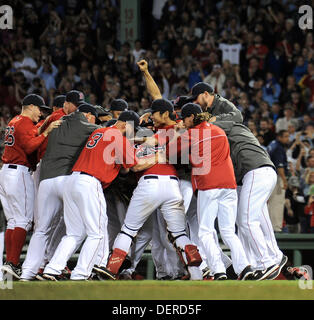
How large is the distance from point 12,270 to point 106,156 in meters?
1.61

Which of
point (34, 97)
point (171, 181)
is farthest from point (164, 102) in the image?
point (34, 97)

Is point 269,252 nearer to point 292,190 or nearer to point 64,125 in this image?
point 64,125

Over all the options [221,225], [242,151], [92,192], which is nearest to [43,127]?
[92,192]

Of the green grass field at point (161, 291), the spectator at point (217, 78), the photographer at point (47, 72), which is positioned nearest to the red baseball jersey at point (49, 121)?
the green grass field at point (161, 291)

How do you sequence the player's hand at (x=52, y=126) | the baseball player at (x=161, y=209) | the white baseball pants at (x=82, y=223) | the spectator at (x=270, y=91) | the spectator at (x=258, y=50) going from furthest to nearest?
the spectator at (x=258, y=50) < the spectator at (x=270, y=91) < the player's hand at (x=52, y=126) < the baseball player at (x=161, y=209) < the white baseball pants at (x=82, y=223)

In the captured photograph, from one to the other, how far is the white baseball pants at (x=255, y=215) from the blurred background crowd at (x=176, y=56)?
14.0ft

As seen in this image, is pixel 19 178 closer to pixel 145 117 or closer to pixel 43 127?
pixel 43 127

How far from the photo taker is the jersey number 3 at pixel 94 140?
7547 millimetres

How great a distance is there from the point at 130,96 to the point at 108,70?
44.2 inches

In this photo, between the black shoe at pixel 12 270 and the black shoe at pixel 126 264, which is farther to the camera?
the black shoe at pixel 126 264

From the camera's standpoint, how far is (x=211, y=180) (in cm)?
736

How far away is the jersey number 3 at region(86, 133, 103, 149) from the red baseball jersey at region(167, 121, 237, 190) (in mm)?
781

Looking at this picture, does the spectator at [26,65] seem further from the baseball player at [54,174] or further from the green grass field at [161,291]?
the green grass field at [161,291]
